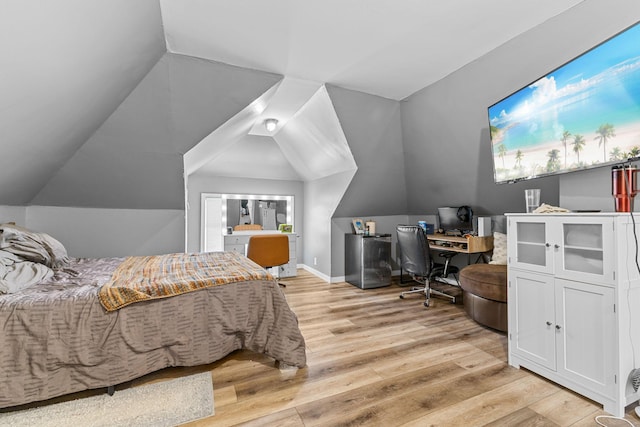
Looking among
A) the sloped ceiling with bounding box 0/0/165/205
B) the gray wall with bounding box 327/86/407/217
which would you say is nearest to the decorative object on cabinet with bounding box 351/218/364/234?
the gray wall with bounding box 327/86/407/217

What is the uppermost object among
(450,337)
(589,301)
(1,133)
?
(1,133)

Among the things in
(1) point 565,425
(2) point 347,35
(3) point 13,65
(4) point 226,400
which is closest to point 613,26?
(2) point 347,35

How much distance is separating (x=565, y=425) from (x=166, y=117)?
4115 millimetres

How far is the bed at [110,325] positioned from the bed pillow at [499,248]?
2.66 metres

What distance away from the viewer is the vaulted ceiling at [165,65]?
70.3 inches

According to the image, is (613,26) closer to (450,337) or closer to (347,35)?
(347,35)

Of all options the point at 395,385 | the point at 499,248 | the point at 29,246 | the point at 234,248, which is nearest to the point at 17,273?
the point at 29,246

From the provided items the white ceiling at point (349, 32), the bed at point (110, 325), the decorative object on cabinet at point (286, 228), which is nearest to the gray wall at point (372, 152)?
the white ceiling at point (349, 32)

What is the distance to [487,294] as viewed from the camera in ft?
9.32

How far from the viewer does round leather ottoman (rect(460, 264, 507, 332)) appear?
2750 millimetres

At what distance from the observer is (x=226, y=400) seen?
70.7 inches

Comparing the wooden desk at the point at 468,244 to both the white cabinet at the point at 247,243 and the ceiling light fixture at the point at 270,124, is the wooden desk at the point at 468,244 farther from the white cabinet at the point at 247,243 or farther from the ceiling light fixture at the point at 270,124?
the ceiling light fixture at the point at 270,124

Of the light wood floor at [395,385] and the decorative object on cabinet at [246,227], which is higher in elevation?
the decorative object on cabinet at [246,227]

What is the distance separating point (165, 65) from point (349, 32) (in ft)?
6.05
